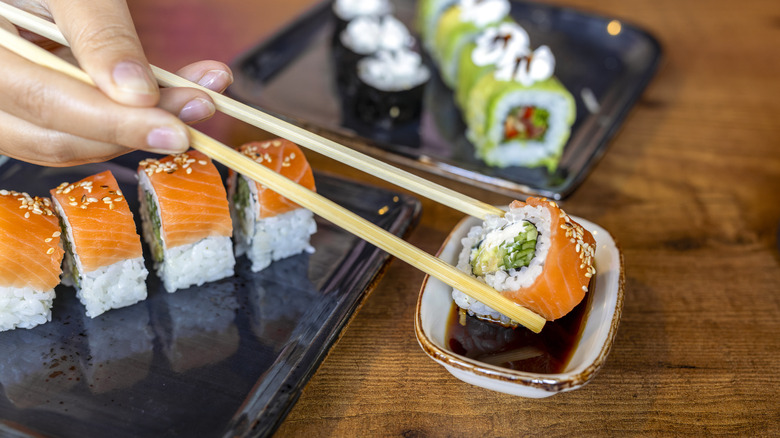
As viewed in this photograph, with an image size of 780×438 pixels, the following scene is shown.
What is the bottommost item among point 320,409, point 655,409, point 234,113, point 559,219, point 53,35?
point 655,409

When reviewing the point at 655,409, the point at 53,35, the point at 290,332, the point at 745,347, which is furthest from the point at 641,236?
the point at 53,35

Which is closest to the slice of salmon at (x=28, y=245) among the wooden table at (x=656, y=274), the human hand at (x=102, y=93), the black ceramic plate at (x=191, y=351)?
the black ceramic plate at (x=191, y=351)

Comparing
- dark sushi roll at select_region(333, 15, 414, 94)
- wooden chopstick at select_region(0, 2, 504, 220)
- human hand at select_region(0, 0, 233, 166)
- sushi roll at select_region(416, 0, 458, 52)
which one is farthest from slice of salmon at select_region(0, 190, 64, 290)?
sushi roll at select_region(416, 0, 458, 52)

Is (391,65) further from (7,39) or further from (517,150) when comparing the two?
(7,39)

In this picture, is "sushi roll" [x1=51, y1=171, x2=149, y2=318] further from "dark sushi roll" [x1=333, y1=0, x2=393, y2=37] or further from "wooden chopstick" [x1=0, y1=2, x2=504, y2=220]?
"dark sushi roll" [x1=333, y1=0, x2=393, y2=37]

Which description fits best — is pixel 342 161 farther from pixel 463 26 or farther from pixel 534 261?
pixel 463 26

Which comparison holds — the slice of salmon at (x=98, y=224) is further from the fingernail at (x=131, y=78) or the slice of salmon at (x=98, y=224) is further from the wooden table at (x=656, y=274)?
the wooden table at (x=656, y=274)

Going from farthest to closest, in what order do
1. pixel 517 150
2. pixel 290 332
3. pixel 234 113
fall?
pixel 517 150 → pixel 290 332 → pixel 234 113
